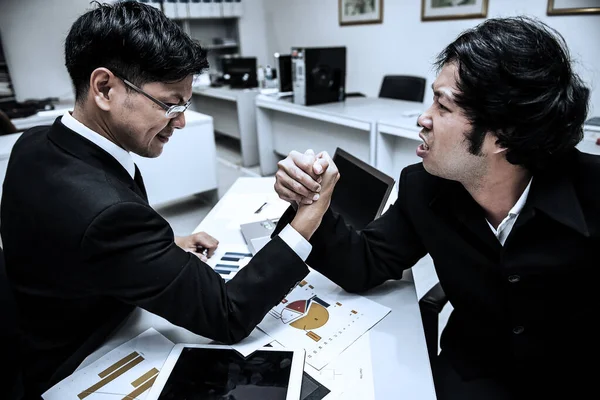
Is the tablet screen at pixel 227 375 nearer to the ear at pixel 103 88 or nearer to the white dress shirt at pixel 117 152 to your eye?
the white dress shirt at pixel 117 152

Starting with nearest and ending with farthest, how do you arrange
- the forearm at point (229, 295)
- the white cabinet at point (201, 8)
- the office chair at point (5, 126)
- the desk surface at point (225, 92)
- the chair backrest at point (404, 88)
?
the forearm at point (229, 295) < the office chair at point (5, 126) < the chair backrest at point (404, 88) < the desk surface at point (225, 92) < the white cabinet at point (201, 8)

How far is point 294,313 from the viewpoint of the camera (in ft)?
3.14

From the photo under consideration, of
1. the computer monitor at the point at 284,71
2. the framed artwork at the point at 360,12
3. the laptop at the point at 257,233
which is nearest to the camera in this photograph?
the laptop at the point at 257,233

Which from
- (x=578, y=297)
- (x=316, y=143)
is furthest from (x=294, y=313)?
(x=316, y=143)

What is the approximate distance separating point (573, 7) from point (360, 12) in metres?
2.24

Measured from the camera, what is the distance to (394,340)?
0.87 meters

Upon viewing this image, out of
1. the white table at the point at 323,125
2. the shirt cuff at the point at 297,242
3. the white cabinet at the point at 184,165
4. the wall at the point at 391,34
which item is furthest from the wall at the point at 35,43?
the shirt cuff at the point at 297,242

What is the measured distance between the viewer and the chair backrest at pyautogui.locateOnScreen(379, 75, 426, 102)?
3441 mm

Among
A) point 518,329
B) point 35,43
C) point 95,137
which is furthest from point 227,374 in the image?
point 35,43

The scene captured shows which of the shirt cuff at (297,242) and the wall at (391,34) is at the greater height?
the wall at (391,34)

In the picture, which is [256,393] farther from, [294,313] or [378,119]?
[378,119]

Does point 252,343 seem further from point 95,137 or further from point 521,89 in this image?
point 521,89

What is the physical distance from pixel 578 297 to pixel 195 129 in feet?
8.82

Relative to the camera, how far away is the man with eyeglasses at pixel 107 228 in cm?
76
